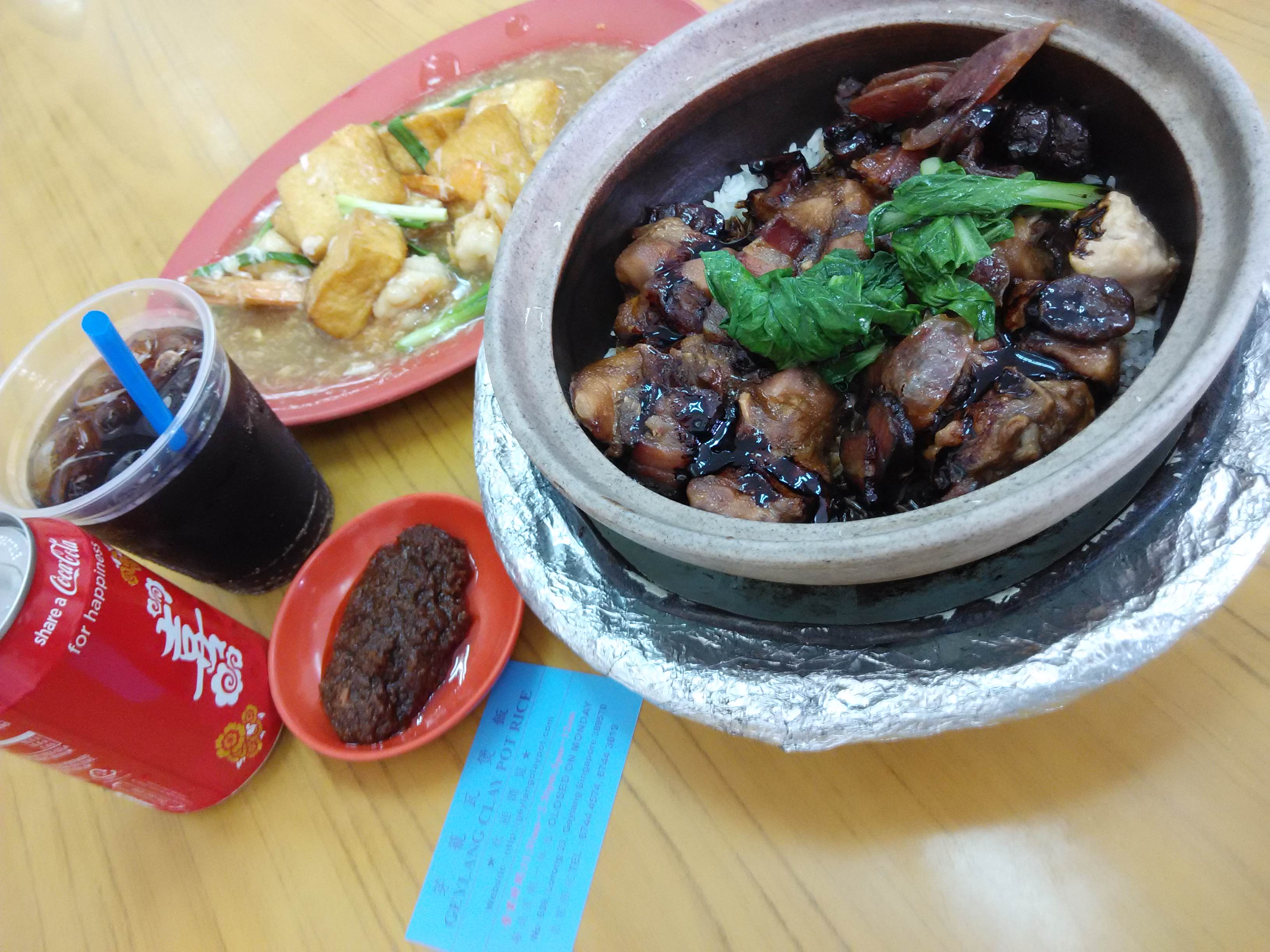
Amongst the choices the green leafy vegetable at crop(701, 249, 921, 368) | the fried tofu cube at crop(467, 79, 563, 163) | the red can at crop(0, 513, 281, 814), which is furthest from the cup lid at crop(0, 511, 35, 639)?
the fried tofu cube at crop(467, 79, 563, 163)

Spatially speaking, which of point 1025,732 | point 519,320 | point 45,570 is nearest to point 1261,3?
point 1025,732

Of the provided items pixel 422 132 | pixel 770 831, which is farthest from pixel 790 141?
pixel 422 132

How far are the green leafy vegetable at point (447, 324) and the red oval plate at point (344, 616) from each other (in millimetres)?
509

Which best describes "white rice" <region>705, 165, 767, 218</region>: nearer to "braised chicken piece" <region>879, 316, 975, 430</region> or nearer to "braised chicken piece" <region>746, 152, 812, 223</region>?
"braised chicken piece" <region>746, 152, 812, 223</region>

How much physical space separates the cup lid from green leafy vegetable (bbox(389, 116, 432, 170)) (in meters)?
1.70

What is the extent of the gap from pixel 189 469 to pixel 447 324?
807 millimetres

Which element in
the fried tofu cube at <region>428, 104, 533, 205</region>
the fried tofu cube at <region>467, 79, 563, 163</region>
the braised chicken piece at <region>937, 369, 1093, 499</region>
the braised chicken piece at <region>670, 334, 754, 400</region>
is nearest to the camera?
the braised chicken piece at <region>937, 369, 1093, 499</region>

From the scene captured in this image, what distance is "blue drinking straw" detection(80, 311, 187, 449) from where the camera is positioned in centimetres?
130

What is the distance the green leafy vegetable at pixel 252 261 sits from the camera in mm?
2367

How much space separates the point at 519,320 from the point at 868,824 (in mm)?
1039

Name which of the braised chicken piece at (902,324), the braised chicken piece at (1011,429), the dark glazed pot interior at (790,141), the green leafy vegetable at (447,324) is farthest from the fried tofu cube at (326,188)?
the braised chicken piece at (1011,429)

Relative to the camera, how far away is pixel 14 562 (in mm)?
1221

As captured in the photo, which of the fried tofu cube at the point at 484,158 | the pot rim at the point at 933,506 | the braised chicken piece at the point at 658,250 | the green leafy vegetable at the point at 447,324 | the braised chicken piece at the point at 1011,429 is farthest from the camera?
the fried tofu cube at the point at 484,158

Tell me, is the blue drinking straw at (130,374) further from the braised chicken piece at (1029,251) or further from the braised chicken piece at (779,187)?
the braised chicken piece at (1029,251)
